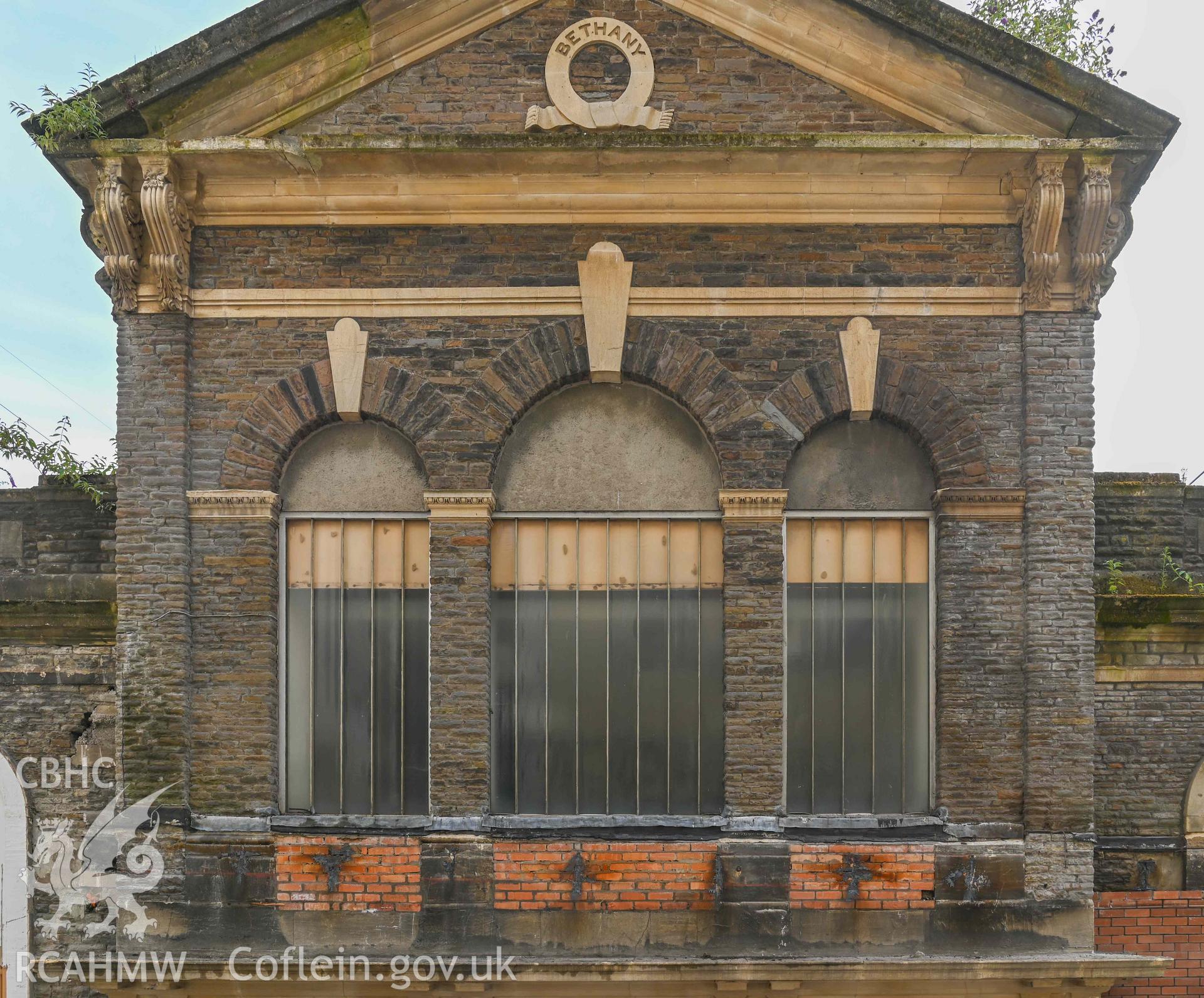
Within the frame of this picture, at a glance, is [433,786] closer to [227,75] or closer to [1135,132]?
[227,75]

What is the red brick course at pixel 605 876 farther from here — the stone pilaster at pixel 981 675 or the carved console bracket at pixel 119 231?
the carved console bracket at pixel 119 231

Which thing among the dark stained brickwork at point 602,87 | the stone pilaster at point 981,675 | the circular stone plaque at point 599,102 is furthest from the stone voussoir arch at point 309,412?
the stone pilaster at point 981,675

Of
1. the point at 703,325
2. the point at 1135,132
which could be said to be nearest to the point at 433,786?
the point at 703,325

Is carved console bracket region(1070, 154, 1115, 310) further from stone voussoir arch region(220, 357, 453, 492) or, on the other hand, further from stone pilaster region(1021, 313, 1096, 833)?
stone voussoir arch region(220, 357, 453, 492)

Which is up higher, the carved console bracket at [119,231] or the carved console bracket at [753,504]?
the carved console bracket at [119,231]

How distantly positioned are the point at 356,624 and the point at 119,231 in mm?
3276

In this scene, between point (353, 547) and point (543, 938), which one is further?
point (353, 547)

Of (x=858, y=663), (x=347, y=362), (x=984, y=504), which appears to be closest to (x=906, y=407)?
(x=984, y=504)

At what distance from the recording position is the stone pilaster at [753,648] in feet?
22.1

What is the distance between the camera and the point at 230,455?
6895mm

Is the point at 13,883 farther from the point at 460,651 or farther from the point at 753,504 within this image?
the point at 753,504

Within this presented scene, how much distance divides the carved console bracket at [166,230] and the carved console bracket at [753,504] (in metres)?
4.17

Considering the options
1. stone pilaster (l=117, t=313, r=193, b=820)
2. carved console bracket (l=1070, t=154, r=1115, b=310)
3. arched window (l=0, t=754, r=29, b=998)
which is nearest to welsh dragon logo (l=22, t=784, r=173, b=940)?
arched window (l=0, t=754, r=29, b=998)

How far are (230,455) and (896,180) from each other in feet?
17.1
